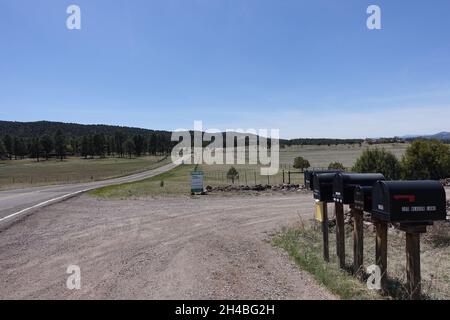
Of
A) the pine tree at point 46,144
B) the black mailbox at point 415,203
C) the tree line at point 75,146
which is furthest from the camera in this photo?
the tree line at point 75,146

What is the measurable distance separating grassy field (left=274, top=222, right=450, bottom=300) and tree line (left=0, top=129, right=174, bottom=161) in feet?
464

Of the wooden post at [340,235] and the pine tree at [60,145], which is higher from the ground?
the pine tree at [60,145]

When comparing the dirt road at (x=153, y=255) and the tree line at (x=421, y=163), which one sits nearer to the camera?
the dirt road at (x=153, y=255)

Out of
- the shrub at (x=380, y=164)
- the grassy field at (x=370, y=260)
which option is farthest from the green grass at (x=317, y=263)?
the shrub at (x=380, y=164)

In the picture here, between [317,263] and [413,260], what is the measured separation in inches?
82.5

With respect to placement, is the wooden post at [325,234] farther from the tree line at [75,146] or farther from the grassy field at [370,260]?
the tree line at [75,146]

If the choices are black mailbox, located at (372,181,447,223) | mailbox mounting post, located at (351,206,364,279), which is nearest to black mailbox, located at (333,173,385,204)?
mailbox mounting post, located at (351,206,364,279)

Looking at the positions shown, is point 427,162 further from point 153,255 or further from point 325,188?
point 153,255

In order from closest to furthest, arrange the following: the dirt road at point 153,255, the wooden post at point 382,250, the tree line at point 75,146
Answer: the dirt road at point 153,255 < the wooden post at point 382,250 < the tree line at point 75,146

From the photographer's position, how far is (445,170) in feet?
86.3

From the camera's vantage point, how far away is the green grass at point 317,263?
5.94 meters

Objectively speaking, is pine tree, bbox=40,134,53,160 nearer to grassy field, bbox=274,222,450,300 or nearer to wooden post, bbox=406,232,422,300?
grassy field, bbox=274,222,450,300
